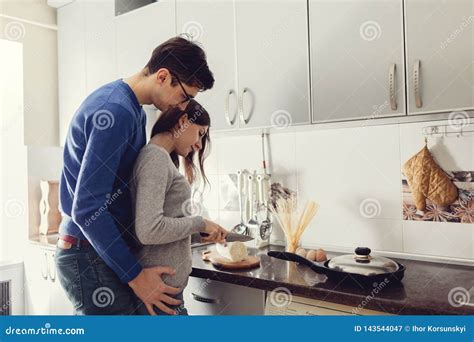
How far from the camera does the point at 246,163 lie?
6.90 feet

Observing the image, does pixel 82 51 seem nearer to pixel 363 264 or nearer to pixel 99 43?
pixel 99 43

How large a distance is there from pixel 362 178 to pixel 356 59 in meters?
0.53

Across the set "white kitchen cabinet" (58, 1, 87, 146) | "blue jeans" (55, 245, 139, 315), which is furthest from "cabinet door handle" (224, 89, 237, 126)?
"white kitchen cabinet" (58, 1, 87, 146)

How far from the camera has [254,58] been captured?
5.56ft

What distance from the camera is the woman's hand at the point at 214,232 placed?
1352mm

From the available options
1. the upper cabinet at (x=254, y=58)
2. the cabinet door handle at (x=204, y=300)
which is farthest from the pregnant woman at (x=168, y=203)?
the upper cabinet at (x=254, y=58)

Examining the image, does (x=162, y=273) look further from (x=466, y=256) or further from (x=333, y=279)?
(x=466, y=256)

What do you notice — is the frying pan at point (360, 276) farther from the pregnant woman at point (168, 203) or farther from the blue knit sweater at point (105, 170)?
the blue knit sweater at point (105, 170)

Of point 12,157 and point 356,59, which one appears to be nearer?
point 356,59

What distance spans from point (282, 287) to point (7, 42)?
209 centimetres

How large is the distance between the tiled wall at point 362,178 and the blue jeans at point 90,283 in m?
0.94

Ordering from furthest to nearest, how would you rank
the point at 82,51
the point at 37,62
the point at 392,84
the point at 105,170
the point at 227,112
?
1. the point at 37,62
2. the point at 82,51
3. the point at 227,112
4. the point at 392,84
5. the point at 105,170

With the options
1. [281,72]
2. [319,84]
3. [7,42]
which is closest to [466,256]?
[319,84]

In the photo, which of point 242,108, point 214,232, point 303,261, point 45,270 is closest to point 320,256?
point 303,261
